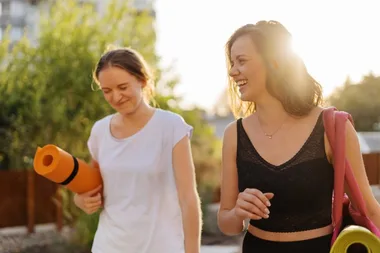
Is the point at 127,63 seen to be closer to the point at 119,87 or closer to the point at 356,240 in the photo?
the point at 119,87

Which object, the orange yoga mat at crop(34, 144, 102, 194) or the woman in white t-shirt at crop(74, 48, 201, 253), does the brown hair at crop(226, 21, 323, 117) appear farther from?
the orange yoga mat at crop(34, 144, 102, 194)

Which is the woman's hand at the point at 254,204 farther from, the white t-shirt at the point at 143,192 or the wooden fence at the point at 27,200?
the wooden fence at the point at 27,200

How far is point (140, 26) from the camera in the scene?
34.4ft

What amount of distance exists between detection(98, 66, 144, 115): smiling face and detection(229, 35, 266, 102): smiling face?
1.72ft

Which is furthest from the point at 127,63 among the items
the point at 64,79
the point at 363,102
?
the point at 363,102

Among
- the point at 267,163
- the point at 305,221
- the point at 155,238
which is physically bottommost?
the point at 155,238

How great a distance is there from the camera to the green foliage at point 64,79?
953 cm

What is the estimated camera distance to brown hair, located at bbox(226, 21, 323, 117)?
179 cm

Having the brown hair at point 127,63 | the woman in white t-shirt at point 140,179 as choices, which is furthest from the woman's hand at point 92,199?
the brown hair at point 127,63

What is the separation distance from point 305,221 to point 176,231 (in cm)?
64

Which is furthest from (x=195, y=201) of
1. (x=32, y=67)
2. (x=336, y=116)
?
(x=32, y=67)

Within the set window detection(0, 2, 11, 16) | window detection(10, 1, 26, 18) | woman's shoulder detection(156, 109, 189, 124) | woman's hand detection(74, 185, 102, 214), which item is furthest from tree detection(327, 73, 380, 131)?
woman's hand detection(74, 185, 102, 214)

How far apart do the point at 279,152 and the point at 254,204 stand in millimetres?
255

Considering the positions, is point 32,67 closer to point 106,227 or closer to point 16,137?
point 16,137
